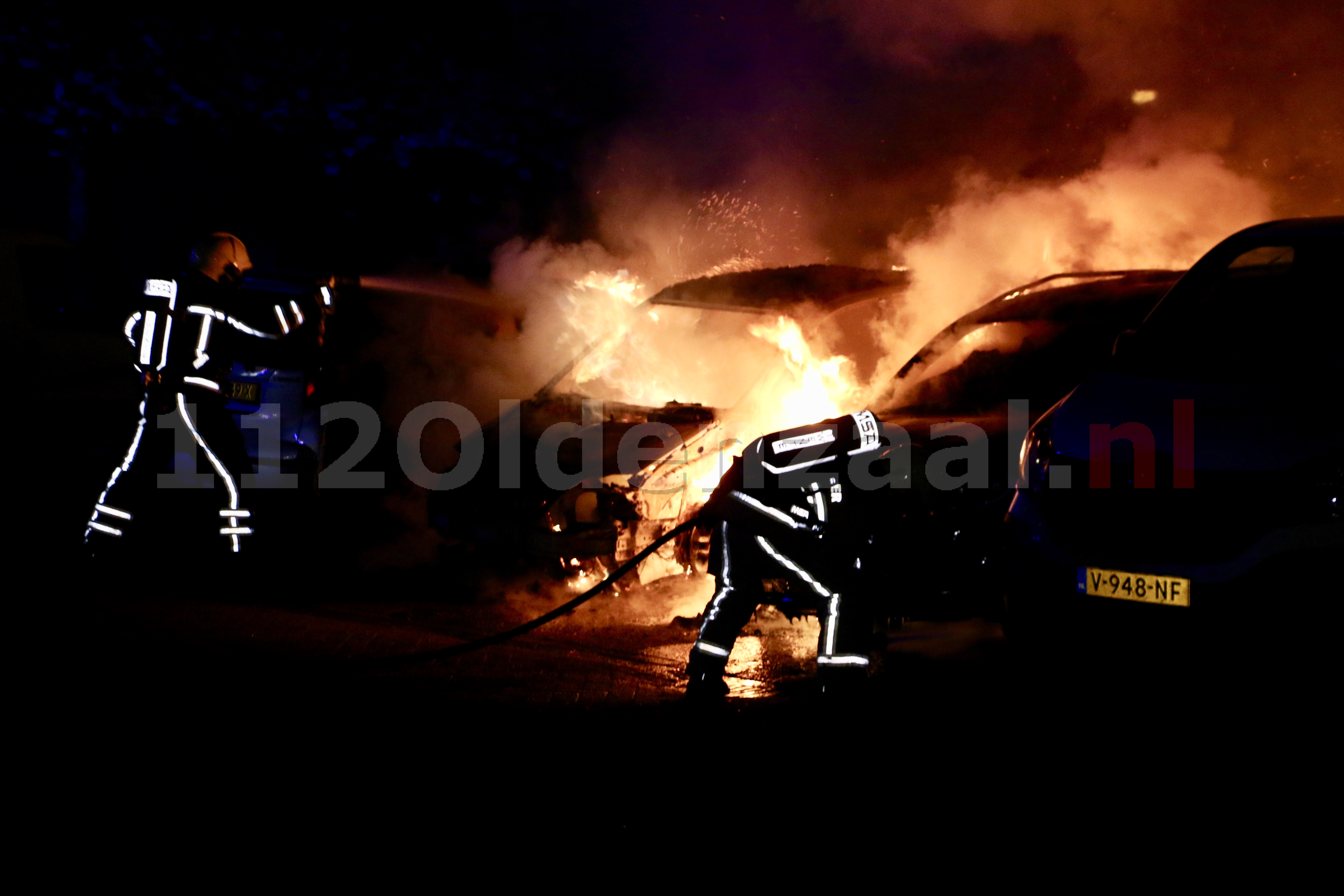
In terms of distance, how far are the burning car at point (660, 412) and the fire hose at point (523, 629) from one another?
0.59 meters

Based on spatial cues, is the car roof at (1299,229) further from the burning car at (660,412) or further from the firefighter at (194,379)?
the firefighter at (194,379)

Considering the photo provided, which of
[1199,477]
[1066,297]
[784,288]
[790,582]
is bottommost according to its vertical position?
[790,582]

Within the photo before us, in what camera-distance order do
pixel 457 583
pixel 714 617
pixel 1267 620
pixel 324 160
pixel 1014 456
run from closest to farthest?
pixel 1267 620
pixel 714 617
pixel 1014 456
pixel 457 583
pixel 324 160

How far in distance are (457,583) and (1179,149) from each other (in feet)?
21.2

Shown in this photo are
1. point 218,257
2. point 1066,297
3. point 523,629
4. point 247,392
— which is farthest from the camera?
point 247,392

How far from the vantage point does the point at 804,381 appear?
7121 millimetres

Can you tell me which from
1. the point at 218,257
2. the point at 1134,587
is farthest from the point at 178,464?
the point at 1134,587

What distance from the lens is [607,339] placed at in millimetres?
7891

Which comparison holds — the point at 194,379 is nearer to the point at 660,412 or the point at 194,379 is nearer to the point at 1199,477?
the point at 660,412

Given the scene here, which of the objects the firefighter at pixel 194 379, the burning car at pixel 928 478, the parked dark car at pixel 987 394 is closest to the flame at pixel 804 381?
the parked dark car at pixel 987 394

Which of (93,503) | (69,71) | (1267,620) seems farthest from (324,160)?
(1267,620)

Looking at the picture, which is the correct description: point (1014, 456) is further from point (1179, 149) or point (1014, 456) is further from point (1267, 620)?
point (1179, 149)

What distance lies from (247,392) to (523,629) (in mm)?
3609

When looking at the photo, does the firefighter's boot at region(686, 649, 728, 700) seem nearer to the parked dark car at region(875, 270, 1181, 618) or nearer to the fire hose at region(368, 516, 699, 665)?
the fire hose at region(368, 516, 699, 665)
